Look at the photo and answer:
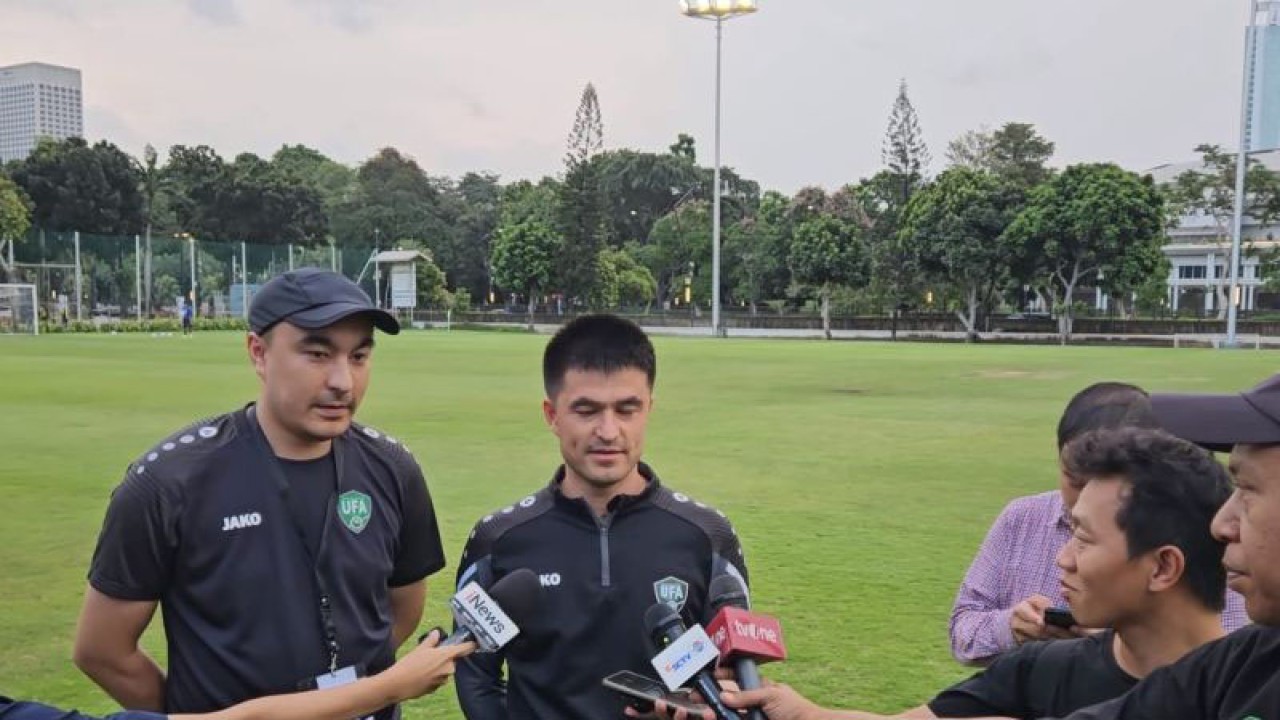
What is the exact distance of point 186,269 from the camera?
59719mm

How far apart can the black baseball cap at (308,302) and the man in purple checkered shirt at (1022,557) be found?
2040 millimetres

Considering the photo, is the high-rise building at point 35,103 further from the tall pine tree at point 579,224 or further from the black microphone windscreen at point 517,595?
the black microphone windscreen at point 517,595

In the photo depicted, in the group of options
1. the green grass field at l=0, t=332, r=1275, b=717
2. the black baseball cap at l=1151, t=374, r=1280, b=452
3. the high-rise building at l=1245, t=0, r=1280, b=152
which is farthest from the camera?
the high-rise building at l=1245, t=0, r=1280, b=152

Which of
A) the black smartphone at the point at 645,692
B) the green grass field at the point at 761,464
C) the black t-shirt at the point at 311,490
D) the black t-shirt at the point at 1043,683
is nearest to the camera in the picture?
the black smartphone at the point at 645,692

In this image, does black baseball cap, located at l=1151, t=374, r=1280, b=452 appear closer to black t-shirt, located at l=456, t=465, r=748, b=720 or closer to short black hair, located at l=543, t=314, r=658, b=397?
black t-shirt, located at l=456, t=465, r=748, b=720

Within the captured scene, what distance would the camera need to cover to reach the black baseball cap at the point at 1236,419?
1.79m

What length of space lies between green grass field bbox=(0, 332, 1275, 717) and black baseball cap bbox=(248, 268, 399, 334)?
112 inches

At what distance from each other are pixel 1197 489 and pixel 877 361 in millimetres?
29965

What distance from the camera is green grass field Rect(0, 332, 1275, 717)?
609 centimetres

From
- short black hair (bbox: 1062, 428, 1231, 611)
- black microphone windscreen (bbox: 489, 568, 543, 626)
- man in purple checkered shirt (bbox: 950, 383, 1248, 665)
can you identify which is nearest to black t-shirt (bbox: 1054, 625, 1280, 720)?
short black hair (bbox: 1062, 428, 1231, 611)

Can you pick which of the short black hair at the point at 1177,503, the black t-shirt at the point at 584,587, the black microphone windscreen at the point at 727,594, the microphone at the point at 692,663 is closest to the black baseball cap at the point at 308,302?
the black t-shirt at the point at 584,587

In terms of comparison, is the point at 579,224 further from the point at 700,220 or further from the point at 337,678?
the point at 337,678

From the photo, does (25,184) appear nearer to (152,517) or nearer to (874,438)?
(874,438)

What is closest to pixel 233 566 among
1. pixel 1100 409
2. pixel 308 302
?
pixel 308 302
